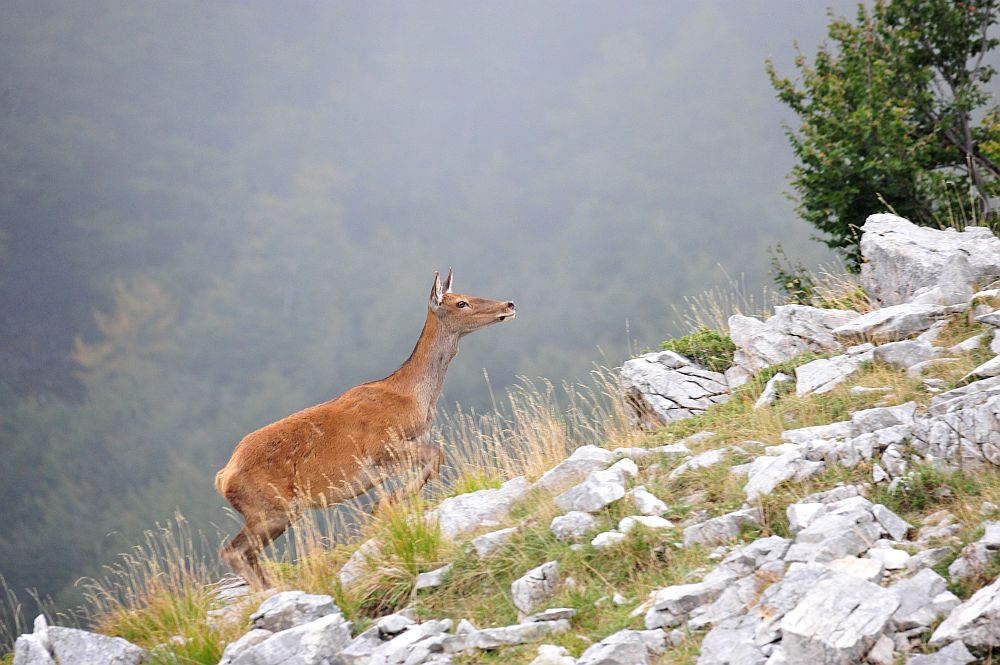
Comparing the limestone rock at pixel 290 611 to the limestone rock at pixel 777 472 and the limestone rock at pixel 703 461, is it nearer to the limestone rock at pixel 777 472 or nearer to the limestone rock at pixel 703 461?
the limestone rock at pixel 703 461

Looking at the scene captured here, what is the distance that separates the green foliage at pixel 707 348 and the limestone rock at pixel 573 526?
538 cm

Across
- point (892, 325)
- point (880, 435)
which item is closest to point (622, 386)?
point (892, 325)

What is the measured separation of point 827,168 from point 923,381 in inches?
474

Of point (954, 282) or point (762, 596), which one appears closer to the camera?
point (762, 596)

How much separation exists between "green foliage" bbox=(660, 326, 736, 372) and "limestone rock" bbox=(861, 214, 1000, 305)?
6.66 ft

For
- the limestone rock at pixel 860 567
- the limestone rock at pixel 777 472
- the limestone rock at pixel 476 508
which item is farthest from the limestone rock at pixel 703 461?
the limestone rock at pixel 860 567

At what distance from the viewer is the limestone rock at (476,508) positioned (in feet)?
30.1

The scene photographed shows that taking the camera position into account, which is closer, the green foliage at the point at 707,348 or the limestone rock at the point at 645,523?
the limestone rock at the point at 645,523

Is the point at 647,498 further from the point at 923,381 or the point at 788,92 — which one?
the point at 788,92

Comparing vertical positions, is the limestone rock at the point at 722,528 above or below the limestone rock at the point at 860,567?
above

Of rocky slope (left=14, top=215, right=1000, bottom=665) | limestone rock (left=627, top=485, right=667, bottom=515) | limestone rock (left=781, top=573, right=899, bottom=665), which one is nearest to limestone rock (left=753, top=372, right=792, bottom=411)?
rocky slope (left=14, top=215, right=1000, bottom=665)

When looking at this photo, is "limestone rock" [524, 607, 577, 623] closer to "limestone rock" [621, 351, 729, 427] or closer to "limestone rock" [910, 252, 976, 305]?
"limestone rock" [621, 351, 729, 427]

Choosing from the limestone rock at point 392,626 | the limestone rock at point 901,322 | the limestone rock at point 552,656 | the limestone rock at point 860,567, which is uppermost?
the limestone rock at point 901,322

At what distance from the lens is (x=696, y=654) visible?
601cm
